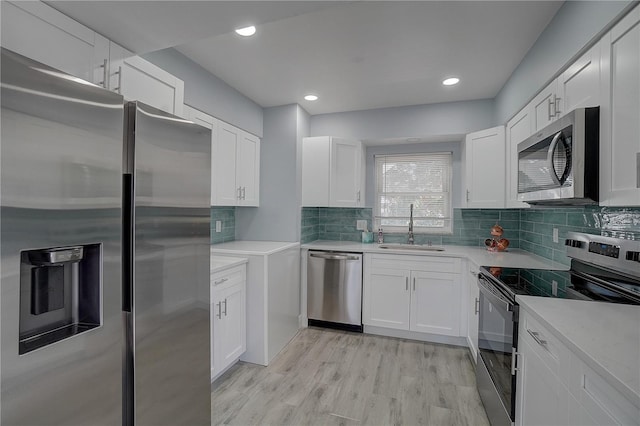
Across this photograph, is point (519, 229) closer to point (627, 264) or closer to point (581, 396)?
point (627, 264)

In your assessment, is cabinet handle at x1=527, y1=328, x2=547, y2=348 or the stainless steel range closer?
cabinet handle at x1=527, y1=328, x2=547, y2=348

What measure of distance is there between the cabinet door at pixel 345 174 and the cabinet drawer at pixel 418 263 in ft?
2.49

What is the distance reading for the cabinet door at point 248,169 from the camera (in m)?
3.03

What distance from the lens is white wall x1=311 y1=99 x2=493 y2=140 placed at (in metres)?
3.17

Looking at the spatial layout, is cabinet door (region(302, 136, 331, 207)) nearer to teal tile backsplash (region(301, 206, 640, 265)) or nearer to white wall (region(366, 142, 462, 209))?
teal tile backsplash (region(301, 206, 640, 265))

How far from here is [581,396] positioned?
89 cm

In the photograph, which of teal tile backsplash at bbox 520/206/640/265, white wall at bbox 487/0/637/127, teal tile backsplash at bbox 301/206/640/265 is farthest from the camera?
teal tile backsplash at bbox 301/206/640/265

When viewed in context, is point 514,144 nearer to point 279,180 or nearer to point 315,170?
point 315,170

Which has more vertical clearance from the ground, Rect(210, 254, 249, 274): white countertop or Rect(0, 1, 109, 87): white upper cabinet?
Rect(0, 1, 109, 87): white upper cabinet

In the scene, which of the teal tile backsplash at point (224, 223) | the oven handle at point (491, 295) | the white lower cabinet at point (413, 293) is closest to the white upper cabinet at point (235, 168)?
the teal tile backsplash at point (224, 223)

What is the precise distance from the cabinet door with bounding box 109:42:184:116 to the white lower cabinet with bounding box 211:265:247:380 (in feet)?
3.90

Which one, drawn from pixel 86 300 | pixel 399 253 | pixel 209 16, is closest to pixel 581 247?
pixel 399 253

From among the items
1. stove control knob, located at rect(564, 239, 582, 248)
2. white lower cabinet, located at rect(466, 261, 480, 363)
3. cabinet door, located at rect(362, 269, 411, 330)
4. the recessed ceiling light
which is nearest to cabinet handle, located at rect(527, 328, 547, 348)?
stove control knob, located at rect(564, 239, 582, 248)

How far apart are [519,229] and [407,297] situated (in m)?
1.46
